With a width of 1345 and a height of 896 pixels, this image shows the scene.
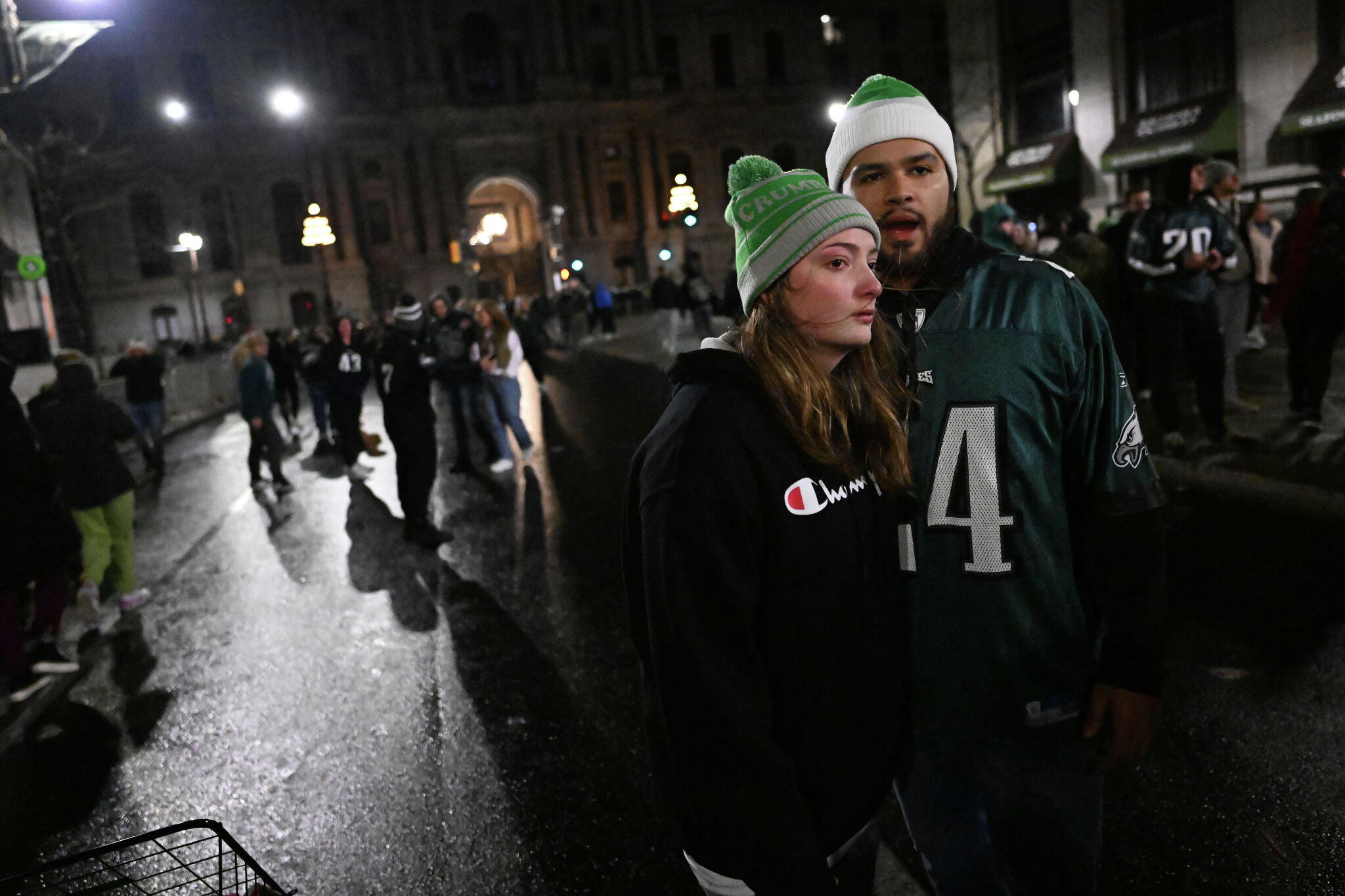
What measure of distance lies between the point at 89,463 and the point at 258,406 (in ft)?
15.5

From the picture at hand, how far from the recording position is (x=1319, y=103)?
16672 millimetres

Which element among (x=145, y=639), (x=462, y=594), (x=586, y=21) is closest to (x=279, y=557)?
(x=145, y=639)

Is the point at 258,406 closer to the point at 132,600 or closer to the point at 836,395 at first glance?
the point at 132,600

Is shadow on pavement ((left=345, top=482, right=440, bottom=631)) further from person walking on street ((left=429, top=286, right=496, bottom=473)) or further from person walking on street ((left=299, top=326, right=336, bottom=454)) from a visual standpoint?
person walking on street ((left=299, top=326, right=336, bottom=454))

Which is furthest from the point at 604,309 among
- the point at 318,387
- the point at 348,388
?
the point at 348,388

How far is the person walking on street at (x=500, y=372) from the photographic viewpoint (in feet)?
37.3

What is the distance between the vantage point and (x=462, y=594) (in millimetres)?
6754

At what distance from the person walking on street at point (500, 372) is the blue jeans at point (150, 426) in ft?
19.2

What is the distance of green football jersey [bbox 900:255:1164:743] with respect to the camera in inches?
76.0

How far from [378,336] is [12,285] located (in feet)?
48.8

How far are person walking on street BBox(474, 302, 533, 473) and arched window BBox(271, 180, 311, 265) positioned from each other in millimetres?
48728

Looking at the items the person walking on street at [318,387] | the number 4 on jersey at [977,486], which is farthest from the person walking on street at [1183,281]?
the person walking on street at [318,387]

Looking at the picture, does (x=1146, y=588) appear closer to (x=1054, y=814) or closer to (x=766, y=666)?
(x=1054, y=814)

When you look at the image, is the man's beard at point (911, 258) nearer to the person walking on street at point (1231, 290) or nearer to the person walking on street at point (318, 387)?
the person walking on street at point (1231, 290)
